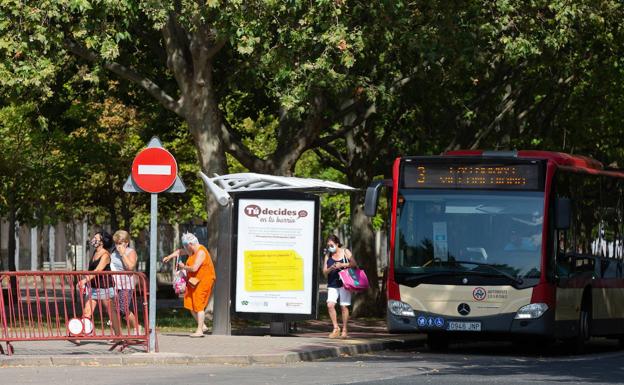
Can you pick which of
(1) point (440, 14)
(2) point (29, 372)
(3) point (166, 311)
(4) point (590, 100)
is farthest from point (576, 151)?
Result: (2) point (29, 372)

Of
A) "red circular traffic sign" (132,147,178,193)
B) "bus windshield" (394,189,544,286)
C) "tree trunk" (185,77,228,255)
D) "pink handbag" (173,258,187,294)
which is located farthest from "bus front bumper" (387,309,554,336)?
"tree trunk" (185,77,228,255)

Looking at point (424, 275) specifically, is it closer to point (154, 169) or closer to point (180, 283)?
point (180, 283)

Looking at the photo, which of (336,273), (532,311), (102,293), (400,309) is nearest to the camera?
(102,293)

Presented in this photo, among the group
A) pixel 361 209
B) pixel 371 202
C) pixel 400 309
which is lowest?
pixel 400 309

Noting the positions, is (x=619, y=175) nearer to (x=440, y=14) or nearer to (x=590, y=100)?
(x=440, y=14)

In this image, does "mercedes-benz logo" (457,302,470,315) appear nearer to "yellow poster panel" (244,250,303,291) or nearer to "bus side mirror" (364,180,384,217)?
"bus side mirror" (364,180,384,217)

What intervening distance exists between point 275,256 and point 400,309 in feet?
7.94

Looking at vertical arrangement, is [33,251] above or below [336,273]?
below

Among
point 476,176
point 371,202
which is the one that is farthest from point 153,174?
point 476,176

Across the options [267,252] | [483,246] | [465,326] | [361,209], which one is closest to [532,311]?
[465,326]

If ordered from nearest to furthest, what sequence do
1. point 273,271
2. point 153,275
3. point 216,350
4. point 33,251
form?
point 153,275 → point 216,350 → point 273,271 → point 33,251

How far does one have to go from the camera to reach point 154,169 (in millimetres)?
19188

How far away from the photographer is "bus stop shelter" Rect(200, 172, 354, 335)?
76.7 feet

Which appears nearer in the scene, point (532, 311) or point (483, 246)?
point (532, 311)
